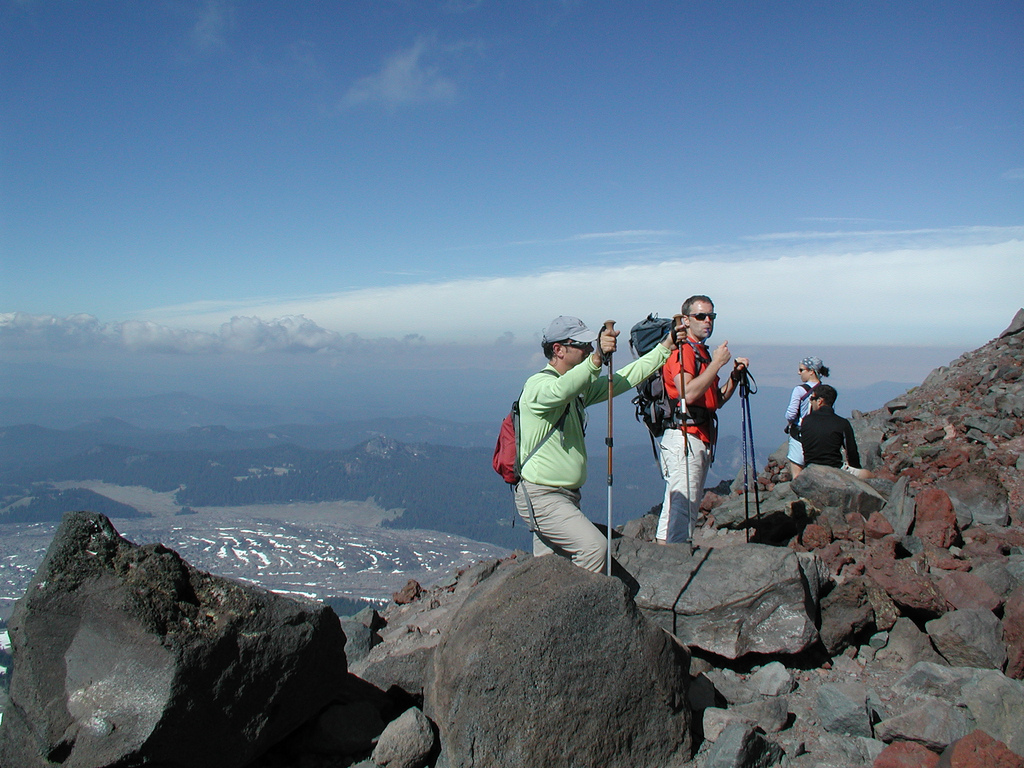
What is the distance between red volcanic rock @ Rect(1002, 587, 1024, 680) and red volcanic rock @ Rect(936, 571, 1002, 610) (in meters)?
0.36

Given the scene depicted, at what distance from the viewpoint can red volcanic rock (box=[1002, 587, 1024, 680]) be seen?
530cm

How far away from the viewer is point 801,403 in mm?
12164

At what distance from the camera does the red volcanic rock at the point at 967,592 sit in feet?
19.5

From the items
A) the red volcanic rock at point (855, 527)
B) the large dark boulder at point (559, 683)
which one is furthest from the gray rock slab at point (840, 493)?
the large dark boulder at point (559, 683)

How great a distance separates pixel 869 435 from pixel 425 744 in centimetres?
1442

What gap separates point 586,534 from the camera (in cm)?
554

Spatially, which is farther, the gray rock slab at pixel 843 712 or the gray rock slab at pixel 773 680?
the gray rock slab at pixel 773 680

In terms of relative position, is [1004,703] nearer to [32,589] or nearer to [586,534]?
[586,534]

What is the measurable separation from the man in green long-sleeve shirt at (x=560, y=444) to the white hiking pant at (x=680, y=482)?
176 cm

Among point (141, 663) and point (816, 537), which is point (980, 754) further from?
point (141, 663)

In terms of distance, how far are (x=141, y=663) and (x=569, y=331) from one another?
14.4 feet

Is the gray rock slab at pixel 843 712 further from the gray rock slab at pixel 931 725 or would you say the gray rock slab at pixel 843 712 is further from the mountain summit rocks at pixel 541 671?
the gray rock slab at pixel 931 725

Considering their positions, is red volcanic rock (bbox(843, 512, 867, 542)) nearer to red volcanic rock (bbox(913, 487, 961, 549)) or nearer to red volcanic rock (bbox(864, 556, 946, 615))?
red volcanic rock (bbox(913, 487, 961, 549))

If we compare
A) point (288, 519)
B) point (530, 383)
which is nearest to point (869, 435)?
point (530, 383)
